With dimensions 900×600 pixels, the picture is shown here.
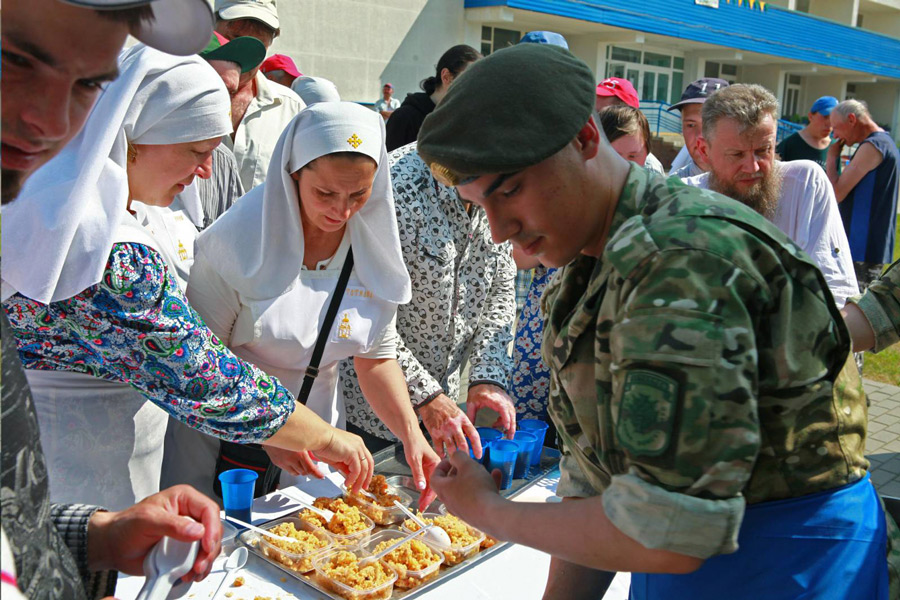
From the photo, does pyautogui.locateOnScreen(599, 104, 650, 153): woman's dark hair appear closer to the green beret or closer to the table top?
the table top

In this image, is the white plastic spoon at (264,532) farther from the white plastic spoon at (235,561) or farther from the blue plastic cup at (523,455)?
the blue plastic cup at (523,455)

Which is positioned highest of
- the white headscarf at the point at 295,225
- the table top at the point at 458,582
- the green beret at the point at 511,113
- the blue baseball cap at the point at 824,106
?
the green beret at the point at 511,113

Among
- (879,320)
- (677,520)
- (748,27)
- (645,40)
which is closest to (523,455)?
(879,320)

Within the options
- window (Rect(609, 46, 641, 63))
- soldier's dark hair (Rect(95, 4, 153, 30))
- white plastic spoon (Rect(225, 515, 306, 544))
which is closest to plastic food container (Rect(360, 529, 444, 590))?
white plastic spoon (Rect(225, 515, 306, 544))

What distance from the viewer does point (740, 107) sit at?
2857mm

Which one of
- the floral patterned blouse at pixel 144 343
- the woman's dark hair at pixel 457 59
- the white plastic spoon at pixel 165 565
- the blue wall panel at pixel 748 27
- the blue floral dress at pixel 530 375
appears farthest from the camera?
the blue wall panel at pixel 748 27

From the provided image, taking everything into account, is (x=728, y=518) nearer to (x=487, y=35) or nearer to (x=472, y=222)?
(x=472, y=222)

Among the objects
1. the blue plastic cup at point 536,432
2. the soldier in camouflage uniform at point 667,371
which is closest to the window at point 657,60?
the blue plastic cup at point 536,432

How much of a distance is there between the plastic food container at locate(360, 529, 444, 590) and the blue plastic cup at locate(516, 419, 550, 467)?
1.98 ft

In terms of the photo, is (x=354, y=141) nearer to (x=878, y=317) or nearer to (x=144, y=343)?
(x=144, y=343)

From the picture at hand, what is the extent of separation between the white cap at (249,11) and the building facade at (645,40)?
29.8 ft

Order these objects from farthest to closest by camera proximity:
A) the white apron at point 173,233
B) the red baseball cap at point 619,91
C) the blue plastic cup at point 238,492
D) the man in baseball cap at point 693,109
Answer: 1. the man in baseball cap at point 693,109
2. the red baseball cap at point 619,91
3. the white apron at point 173,233
4. the blue plastic cup at point 238,492

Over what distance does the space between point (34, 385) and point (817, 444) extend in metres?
1.64

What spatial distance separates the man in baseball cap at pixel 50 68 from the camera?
2.08ft
